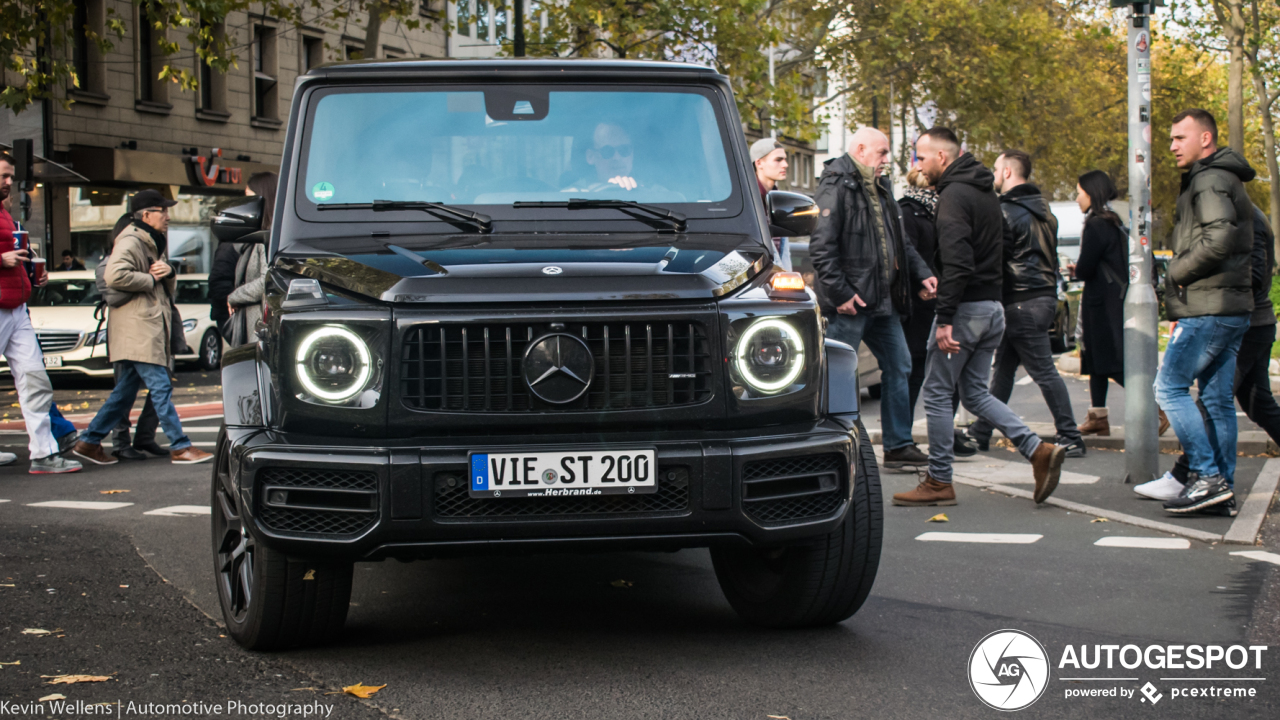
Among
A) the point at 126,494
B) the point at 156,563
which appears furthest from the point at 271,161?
the point at 156,563

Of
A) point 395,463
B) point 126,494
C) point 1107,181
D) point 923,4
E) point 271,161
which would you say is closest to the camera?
point 395,463

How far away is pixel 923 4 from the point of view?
39.7m

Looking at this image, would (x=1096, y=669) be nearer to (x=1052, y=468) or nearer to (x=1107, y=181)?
(x=1052, y=468)

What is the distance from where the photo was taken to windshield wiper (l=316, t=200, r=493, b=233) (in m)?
4.87

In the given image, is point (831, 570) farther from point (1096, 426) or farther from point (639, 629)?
point (1096, 426)

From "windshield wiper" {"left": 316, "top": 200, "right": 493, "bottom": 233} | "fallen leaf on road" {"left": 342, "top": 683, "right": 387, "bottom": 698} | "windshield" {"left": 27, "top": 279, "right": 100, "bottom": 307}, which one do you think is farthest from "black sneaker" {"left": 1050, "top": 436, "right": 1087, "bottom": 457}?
"windshield" {"left": 27, "top": 279, "right": 100, "bottom": 307}

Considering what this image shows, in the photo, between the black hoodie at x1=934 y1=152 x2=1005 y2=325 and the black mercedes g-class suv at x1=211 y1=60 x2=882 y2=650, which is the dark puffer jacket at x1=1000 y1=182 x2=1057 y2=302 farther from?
the black mercedes g-class suv at x1=211 y1=60 x2=882 y2=650

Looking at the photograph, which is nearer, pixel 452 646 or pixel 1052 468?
pixel 452 646

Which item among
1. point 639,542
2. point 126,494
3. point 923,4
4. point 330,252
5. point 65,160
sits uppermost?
point 923,4

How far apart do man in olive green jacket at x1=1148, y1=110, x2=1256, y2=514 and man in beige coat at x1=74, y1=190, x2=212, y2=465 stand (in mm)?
6688

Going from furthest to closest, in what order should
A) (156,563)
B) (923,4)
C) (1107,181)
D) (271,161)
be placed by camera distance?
1. (923,4)
2. (271,161)
3. (1107,181)
4. (156,563)

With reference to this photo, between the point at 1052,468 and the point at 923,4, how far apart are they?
113ft

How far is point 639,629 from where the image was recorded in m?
4.96

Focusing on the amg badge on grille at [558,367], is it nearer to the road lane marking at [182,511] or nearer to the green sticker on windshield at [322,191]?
the green sticker on windshield at [322,191]
